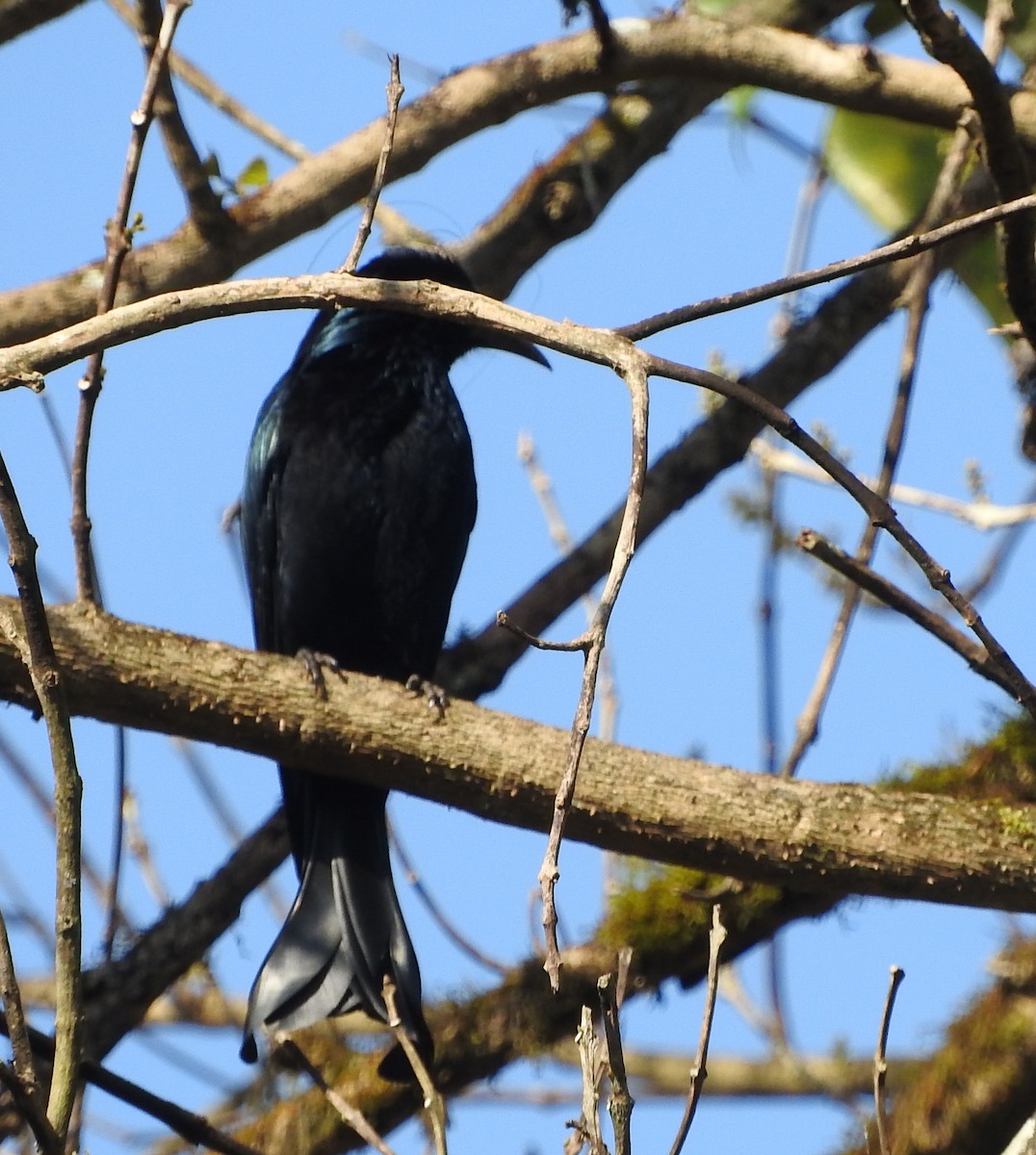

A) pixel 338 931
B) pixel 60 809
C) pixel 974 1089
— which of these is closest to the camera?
pixel 60 809

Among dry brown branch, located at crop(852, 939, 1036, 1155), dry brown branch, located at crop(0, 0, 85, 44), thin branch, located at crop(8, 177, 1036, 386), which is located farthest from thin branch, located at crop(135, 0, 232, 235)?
dry brown branch, located at crop(852, 939, 1036, 1155)

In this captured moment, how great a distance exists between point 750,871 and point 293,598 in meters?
1.68

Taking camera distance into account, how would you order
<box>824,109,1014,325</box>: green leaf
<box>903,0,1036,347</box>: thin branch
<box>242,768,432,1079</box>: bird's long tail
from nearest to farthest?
<box>903,0,1036,347</box>: thin branch < <box>242,768,432,1079</box>: bird's long tail < <box>824,109,1014,325</box>: green leaf

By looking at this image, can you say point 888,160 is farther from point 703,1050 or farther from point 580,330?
point 703,1050

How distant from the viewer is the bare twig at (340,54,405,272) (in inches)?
105

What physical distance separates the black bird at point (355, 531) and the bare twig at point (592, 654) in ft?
6.60

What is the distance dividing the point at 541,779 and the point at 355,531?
1.51m

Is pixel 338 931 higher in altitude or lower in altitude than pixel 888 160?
lower

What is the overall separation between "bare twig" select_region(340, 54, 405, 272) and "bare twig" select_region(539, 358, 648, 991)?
1.71ft

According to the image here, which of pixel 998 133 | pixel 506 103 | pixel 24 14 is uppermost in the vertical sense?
pixel 24 14

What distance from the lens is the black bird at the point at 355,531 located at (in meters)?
4.33

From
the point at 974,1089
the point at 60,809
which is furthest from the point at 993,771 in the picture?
the point at 60,809

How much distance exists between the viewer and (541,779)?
10.5 feet

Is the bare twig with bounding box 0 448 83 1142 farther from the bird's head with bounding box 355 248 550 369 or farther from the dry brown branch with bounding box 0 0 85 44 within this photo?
the bird's head with bounding box 355 248 550 369
